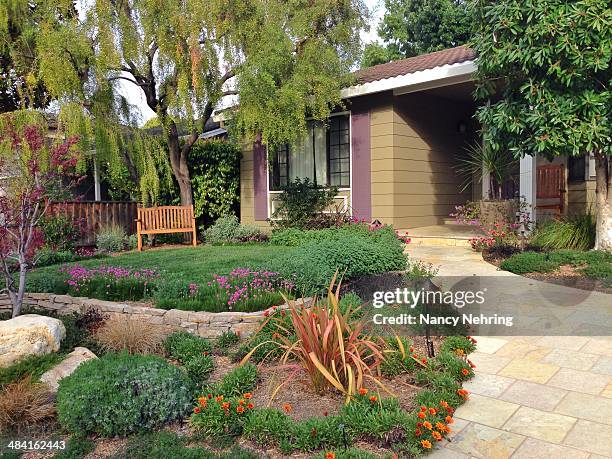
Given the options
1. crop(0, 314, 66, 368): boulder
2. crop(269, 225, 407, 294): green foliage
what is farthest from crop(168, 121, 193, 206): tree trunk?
crop(0, 314, 66, 368): boulder

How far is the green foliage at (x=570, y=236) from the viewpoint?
21.7 feet

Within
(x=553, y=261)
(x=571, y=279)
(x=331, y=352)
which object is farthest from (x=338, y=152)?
(x=331, y=352)

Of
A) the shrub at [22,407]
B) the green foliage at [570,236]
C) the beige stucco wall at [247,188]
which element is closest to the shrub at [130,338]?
the shrub at [22,407]

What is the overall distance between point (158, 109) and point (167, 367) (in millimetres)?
8035

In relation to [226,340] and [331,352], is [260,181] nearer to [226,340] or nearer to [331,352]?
[226,340]

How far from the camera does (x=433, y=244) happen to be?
8.37 metres

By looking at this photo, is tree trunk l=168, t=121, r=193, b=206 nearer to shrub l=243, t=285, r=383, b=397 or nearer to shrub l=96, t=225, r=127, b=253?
shrub l=96, t=225, r=127, b=253

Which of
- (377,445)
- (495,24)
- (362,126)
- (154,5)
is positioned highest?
(154,5)

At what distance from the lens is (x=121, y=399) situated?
260 centimetres

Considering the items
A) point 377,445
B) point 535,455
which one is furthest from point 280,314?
point 535,455

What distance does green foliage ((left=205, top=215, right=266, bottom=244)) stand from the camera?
10.3 meters

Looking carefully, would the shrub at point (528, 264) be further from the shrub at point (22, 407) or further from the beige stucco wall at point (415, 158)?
the shrub at point (22, 407)

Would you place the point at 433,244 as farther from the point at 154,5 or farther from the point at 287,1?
the point at 154,5

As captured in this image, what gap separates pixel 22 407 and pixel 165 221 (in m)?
7.30
